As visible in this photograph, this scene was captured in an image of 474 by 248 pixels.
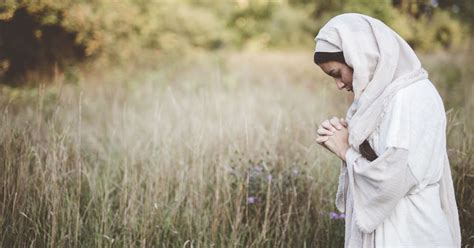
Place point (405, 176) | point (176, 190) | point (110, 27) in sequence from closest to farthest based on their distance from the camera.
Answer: point (405, 176)
point (176, 190)
point (110, 27)

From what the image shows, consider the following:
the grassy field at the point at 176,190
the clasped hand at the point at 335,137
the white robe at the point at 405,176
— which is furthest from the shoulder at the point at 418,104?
the grassy field at the point at 176,190

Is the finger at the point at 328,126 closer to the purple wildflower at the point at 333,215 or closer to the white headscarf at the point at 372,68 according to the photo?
the white headscarf at the point at 372,68

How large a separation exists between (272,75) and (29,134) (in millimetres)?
7025

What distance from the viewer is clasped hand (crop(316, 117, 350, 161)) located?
181 centimetres

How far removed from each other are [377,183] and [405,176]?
3.9 inches

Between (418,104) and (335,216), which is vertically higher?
(418,104)

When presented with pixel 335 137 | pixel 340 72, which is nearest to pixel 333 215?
pixel 335 137

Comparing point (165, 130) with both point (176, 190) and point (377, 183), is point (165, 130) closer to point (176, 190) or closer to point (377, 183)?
point (176, 190)

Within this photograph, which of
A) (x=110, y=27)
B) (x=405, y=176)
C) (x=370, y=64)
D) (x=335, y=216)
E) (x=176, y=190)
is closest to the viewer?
(x=405, y=176)

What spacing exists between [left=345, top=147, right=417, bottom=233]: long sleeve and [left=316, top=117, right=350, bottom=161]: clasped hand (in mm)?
76

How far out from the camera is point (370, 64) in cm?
173

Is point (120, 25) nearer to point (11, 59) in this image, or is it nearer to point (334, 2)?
point (11, 59)

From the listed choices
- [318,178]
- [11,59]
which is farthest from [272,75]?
[318,178]

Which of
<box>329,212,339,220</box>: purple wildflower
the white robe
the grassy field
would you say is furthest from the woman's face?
<box>329,212,339,220</box>: purple wildflower
